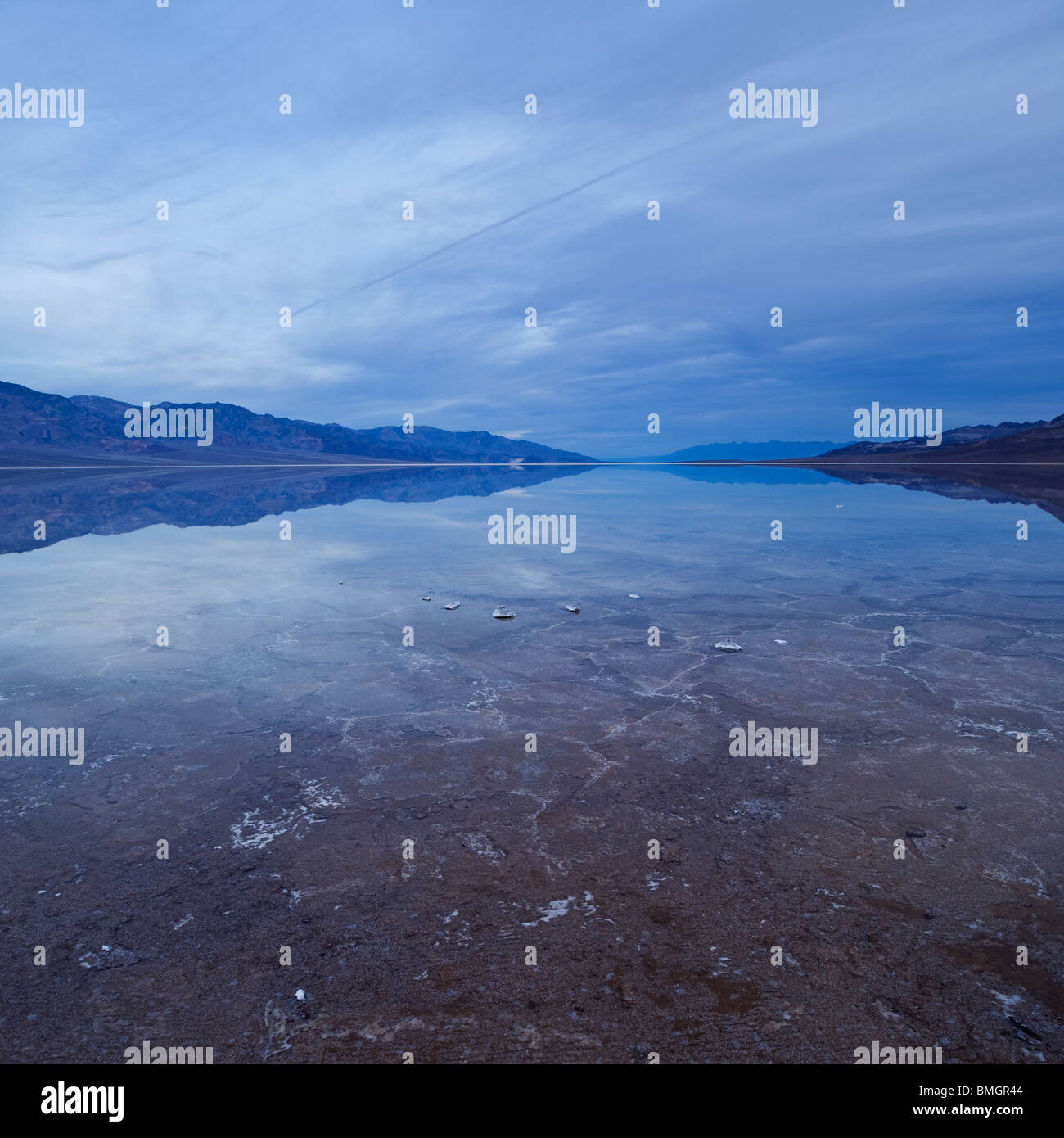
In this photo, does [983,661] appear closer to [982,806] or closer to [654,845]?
[982,806]

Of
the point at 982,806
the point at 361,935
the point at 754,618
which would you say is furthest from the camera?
the point at 754,618

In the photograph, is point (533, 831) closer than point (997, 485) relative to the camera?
Yes

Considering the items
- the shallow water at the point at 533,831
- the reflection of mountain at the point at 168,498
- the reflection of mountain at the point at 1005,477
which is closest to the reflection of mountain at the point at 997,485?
the reflection of mountain at the point at 1005,477

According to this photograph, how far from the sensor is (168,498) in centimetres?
2725

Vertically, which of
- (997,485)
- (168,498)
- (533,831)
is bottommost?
(533,831)

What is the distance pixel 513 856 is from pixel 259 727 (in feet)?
8.57

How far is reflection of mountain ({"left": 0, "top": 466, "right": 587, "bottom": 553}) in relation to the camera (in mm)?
18016

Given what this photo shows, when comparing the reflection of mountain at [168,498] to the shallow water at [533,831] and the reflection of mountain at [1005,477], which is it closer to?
the shallow water at [533,831]

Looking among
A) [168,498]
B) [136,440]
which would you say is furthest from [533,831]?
[136,440]

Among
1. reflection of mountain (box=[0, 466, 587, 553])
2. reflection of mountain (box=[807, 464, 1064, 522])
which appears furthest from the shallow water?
reflection of mountain (box=[807, 464, 1064, 522])

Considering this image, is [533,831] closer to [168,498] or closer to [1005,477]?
[168,498]

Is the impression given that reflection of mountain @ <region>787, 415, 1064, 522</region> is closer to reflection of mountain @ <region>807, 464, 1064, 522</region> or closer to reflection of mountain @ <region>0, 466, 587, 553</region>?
reflection of mountain @ <region>807, 464, 1064, 522</region>
